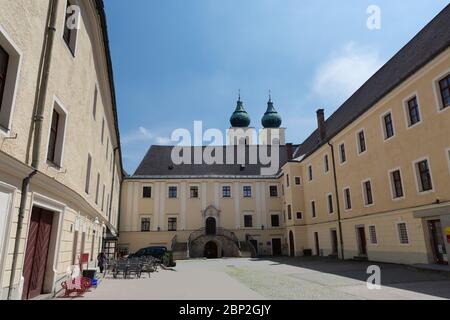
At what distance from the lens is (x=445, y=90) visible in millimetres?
16703

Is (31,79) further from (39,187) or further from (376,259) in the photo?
(376,259)

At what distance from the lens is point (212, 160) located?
49.0 metres

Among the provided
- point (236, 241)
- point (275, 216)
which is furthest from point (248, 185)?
point (236, 241)

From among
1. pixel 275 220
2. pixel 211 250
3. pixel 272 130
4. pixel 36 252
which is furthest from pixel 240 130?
pixel 36 252

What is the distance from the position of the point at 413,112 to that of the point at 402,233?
7.45 m

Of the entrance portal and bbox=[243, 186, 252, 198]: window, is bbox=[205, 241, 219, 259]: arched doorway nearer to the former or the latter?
bbox=[243, 186, 252, 198]: window

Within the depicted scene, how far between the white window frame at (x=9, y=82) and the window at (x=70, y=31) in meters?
3.87

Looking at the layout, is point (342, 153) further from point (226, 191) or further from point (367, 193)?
point (226, 191)

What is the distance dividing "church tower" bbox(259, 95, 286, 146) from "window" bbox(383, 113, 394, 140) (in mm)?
38190

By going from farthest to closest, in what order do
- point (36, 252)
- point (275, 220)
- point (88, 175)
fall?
1. point (275, 220)
2. point (88, 175)
3. point (36, 252)

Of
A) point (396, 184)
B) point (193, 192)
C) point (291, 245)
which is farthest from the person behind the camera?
point (193, 192)

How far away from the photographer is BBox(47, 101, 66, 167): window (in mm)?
9742

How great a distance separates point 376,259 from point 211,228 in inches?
957

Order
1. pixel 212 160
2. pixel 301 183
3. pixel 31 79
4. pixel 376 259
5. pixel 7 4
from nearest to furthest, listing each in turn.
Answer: pixel 7 4 < pixel 31 79 < pixel 376 259 < pixel 301 183 < pixel 212 160
